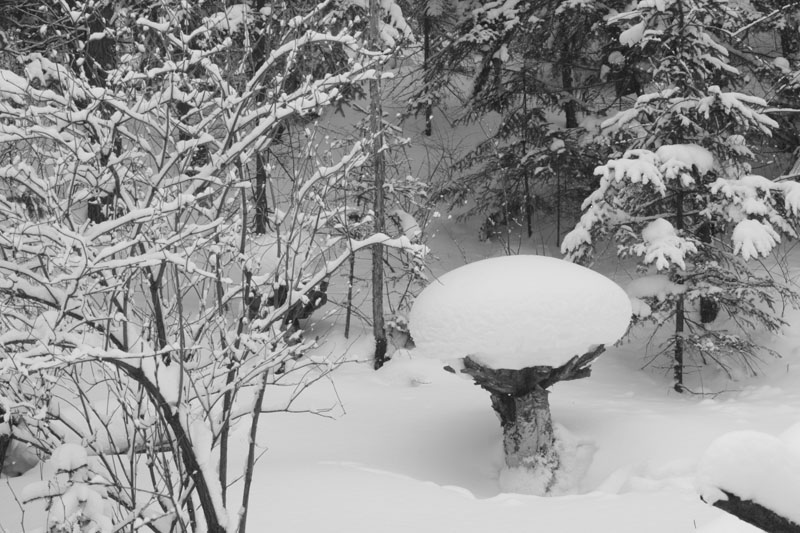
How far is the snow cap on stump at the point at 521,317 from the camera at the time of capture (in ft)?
22.1

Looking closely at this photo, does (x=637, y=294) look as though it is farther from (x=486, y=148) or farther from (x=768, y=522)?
(x=768, y=522)

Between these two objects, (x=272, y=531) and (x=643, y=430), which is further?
(x=643, y=430)

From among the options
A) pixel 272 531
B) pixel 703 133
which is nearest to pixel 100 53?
pixel 272 531

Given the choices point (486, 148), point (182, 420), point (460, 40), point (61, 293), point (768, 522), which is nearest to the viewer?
point (768, 522)

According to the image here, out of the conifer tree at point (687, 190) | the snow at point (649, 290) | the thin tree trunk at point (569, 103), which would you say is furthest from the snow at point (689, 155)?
the thin tree trunk at point (569, 103)

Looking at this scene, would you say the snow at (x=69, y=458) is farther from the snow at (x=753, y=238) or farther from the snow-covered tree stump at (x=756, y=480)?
the snow at (x=753, y=238)

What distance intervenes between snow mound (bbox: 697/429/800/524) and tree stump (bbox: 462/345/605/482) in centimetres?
525

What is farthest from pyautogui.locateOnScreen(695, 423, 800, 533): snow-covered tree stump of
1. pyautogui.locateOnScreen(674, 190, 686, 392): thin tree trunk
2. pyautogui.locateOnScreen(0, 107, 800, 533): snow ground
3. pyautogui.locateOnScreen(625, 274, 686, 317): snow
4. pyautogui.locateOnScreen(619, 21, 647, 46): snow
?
pyautogui.locateOnScreen(619, 21, 647, 46): snow

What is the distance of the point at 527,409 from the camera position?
7.26 metres

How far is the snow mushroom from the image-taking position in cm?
675

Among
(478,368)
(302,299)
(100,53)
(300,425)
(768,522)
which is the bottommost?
(300,425)

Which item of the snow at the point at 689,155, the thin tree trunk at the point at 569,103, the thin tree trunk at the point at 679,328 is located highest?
the thin tree trunk at the point at 569,103

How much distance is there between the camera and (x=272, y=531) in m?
4.81

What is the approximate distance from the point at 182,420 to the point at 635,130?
804cm
